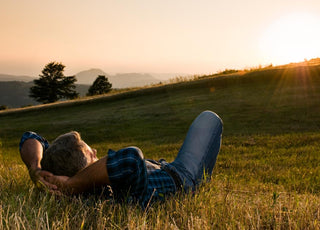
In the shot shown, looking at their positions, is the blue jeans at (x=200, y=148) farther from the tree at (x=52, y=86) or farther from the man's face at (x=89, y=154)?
the tree at (x=52, y=86)

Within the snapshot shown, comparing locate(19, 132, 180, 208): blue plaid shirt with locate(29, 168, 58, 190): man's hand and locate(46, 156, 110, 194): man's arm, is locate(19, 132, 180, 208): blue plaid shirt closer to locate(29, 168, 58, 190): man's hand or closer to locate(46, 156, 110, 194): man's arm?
locate(46, 156, 110, 194): man's arm

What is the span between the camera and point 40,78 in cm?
6488

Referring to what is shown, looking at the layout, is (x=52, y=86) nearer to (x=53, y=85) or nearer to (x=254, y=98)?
(x=53, y=85)

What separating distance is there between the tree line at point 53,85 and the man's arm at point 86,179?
60.8 m

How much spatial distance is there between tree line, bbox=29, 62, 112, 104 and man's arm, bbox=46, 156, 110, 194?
6082cm

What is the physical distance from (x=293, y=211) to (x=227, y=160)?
160 inches

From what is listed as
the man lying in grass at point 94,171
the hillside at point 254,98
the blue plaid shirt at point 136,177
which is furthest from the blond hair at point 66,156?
the hillside at point 254,98

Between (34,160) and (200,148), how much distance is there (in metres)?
1.76

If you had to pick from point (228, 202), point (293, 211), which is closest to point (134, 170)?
point (228, 202)

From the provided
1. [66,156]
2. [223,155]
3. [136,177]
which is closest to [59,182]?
[66,156]

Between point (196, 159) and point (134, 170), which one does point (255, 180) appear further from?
point (134, 170)

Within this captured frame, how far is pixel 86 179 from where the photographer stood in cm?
229

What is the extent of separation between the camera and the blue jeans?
11.2 ft

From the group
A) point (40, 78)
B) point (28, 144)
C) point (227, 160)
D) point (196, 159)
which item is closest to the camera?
point (28, 144)
